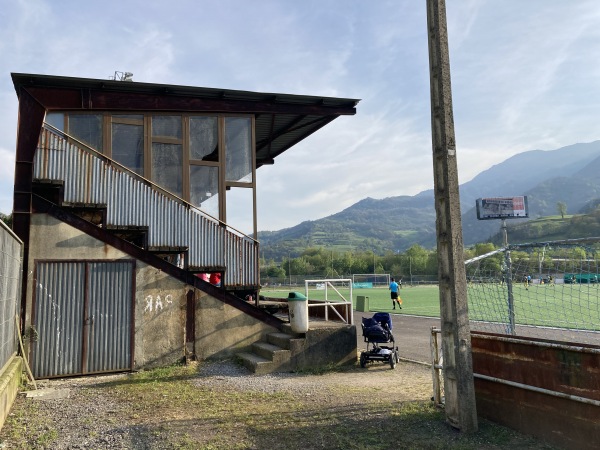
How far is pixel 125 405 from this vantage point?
7.28 meters

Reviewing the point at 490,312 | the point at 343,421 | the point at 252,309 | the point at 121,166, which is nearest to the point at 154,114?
the point at 121,166

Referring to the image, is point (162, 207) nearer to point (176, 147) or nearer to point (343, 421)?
point (176, 147)

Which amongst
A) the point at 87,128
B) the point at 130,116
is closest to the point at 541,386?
the point at 130,116

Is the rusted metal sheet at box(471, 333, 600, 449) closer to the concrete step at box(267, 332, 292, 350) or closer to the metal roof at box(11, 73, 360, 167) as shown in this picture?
the concrete step at box(267, 332, 292, 350)

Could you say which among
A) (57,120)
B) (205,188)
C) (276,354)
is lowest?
(276,354)

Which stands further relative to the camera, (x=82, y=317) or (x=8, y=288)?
(x=82, y=317)

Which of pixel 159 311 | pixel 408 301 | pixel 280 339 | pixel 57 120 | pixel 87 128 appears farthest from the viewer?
pixel 408 301

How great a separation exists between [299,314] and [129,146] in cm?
572

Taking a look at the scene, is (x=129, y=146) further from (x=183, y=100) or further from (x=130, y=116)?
(x=183, y=100)

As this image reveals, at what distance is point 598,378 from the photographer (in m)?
4.75

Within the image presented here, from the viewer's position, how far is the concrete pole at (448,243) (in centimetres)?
574

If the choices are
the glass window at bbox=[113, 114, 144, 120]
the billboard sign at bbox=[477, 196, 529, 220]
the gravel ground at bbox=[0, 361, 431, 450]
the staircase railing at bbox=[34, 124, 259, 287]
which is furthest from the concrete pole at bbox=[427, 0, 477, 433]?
the billboard sign at bbox=[477, 196, 529, 220]

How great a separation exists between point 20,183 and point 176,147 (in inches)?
143

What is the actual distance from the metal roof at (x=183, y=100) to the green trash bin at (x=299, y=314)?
5.27 meters
